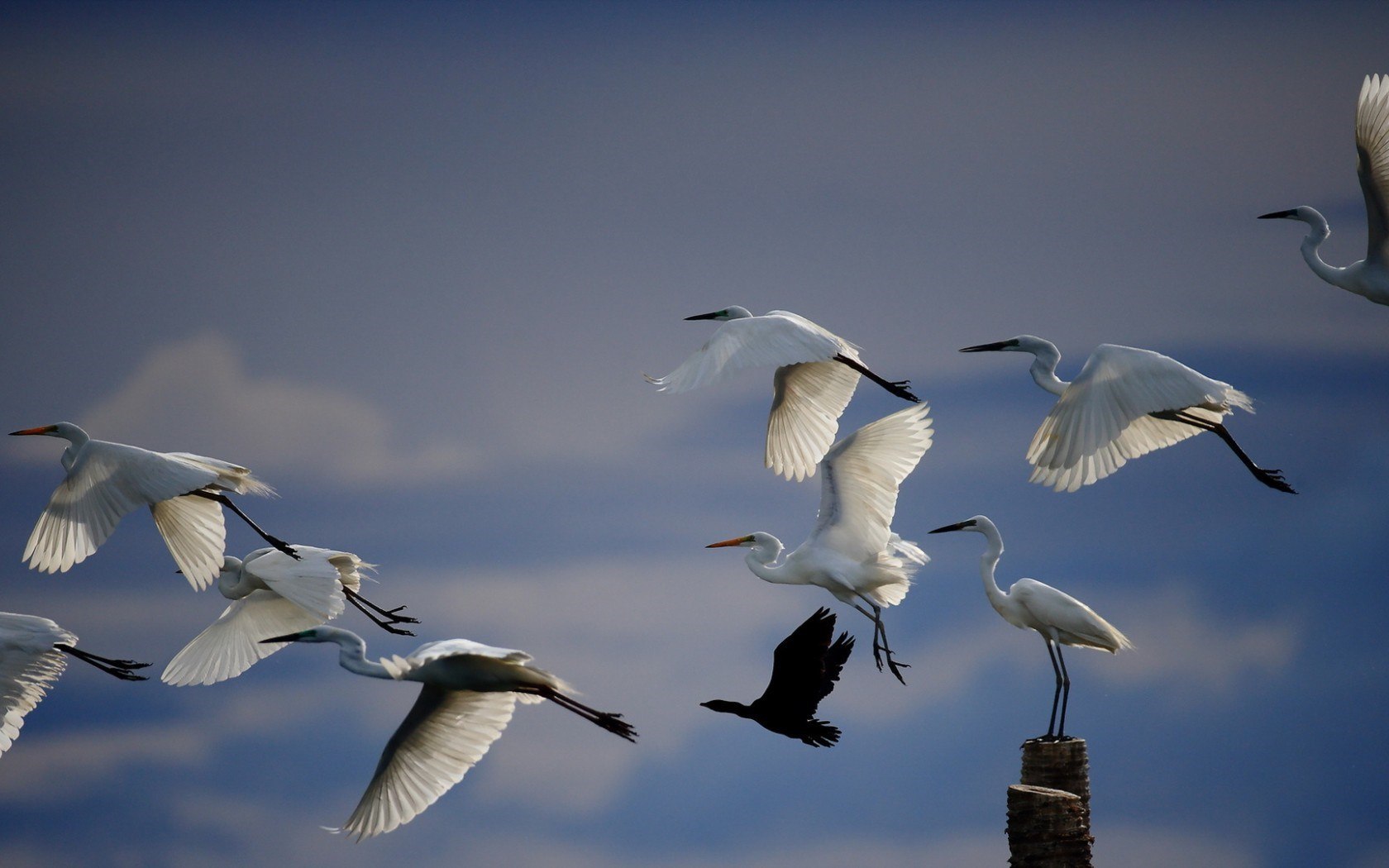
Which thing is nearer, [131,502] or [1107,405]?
[1107,405]

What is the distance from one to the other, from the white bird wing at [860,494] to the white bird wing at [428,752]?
3602 mm

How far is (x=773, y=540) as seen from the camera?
51.5ft

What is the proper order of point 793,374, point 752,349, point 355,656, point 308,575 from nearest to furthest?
→ point 355,656 < point 752,349 < point 308,575 < point 793,374

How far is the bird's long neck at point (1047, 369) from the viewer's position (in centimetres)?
1565

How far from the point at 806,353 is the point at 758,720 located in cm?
327

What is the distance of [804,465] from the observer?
1605 cm

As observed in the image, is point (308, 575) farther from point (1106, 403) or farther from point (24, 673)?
point (1106, 403)

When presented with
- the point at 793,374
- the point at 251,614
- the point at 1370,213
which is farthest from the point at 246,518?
the point at 1370,213

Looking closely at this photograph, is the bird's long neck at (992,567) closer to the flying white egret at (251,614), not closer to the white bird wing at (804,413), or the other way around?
the white bird wing at (804,413)

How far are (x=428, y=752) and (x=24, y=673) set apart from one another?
5.85 meters

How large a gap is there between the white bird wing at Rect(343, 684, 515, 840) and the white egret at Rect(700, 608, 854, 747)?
210cm

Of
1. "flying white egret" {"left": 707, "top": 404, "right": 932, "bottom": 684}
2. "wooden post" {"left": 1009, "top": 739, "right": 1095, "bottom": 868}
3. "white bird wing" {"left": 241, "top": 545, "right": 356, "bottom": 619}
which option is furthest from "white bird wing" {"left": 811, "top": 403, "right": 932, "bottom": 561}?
"white bird wing" {"left": 241, "top": 545, "right": 356, "bottom": 619}

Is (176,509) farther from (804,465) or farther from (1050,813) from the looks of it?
(1050,813)

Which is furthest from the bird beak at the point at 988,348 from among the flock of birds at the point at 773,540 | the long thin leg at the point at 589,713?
the long thin leg at the point at 589,713
